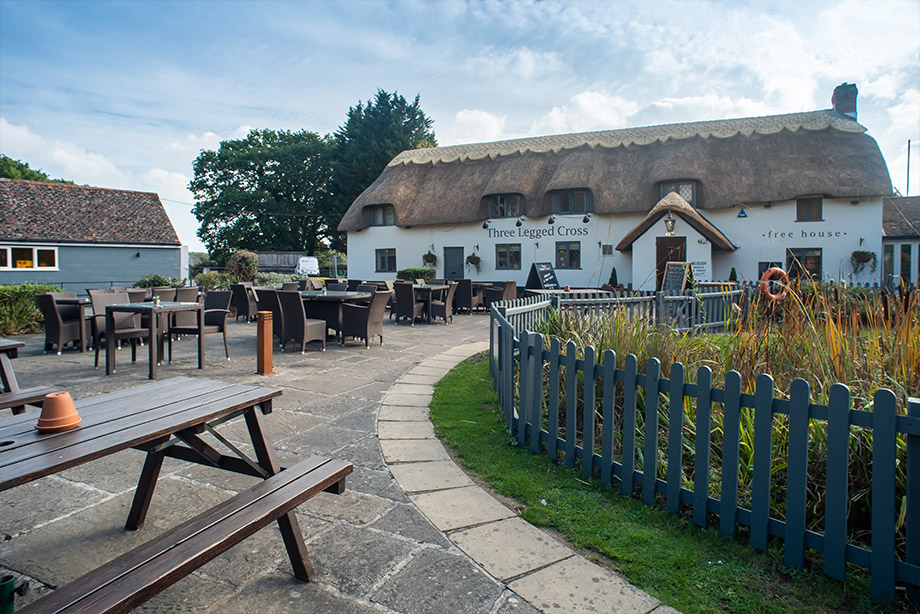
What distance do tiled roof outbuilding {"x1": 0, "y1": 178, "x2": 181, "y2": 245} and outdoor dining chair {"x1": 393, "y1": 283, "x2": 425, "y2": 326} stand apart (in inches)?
639

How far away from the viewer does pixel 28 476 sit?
1464 millimetres

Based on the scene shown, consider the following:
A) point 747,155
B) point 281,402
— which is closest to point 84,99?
point 281,402

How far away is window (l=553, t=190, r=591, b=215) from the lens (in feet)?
71.6

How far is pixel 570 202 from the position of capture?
22.1 m

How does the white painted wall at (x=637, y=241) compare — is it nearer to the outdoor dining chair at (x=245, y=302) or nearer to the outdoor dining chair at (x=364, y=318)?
the outdoor dining chair at (x=364, y=318)

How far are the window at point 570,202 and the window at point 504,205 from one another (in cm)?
175

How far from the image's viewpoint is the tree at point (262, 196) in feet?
131

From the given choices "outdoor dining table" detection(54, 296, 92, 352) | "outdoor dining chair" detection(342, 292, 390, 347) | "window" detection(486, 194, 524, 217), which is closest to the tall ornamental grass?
"outdoor dining chair" detection(342, 292, 390, 347)

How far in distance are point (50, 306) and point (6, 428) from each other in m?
6.86

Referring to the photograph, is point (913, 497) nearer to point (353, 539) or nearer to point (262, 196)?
point (353, 539)

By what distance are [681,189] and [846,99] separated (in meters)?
8.66

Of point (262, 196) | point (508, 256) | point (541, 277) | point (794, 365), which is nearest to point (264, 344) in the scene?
point (794, 365)

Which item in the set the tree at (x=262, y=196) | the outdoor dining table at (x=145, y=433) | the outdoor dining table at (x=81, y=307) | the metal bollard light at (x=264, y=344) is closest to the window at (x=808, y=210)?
the metal bollard light at (x=264, y=344)

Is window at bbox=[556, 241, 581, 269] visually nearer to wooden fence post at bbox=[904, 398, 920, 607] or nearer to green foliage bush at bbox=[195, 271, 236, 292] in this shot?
green foliage bush at bbox=[195, 271, 236, 292]
